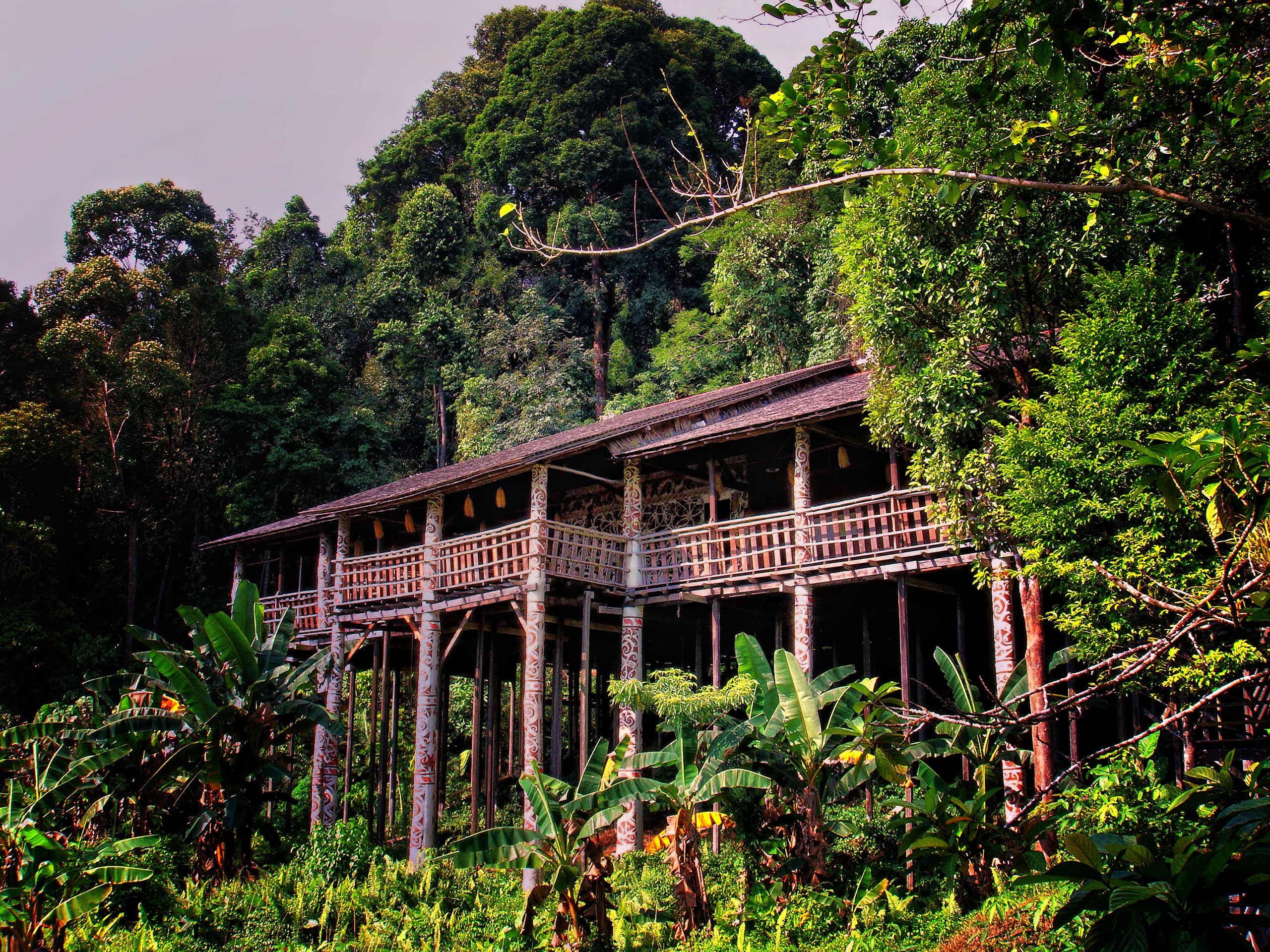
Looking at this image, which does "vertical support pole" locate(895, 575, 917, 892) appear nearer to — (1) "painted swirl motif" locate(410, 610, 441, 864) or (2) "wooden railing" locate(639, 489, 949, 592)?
(2) "wooden railing" locate(639, 489, 949, 592)

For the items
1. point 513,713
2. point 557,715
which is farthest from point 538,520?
point 513,713

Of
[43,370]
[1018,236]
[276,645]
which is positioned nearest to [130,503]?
[43,370]

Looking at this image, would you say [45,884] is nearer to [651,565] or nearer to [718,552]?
[651,565]

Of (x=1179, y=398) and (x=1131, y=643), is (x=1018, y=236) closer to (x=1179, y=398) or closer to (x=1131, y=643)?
(x=1179, y=398)

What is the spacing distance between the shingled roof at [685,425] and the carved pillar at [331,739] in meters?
1.31

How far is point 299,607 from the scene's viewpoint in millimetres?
19953

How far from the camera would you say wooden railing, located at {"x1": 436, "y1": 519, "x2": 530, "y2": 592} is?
14656 mm

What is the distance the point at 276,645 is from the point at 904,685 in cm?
788

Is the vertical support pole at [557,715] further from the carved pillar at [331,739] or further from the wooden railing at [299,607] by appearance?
the wooden railing at [299,607]

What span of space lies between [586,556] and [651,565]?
3.09 ft

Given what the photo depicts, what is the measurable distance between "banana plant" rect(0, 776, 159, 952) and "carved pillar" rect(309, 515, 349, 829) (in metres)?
7.01

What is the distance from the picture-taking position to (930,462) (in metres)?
11.4

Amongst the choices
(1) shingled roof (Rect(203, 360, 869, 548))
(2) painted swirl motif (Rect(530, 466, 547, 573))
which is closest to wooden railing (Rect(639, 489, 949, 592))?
(1) shingled roof (Rect(203, 360, 869, 548))

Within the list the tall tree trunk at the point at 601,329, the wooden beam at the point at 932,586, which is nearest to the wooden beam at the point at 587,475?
the wooden beam at the point at 932,586
